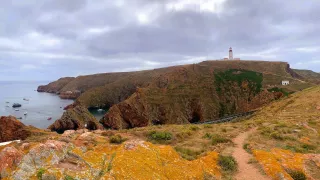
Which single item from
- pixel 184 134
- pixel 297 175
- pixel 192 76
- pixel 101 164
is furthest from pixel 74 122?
pixel 297 175

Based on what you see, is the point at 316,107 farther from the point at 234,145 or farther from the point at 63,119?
the point at 63,119

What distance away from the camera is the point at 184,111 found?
8000 centimetres

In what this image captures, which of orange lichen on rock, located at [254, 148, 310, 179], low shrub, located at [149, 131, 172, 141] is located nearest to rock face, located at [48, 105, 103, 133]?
low shrub, located at [149, 131, 172, 141]

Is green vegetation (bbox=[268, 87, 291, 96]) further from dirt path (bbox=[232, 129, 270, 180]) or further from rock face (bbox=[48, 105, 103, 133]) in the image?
dirt path (bbox=[232, 129, 270, 180])

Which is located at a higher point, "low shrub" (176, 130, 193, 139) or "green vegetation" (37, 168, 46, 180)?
"green vegetation" (37, 168, 46, 180)

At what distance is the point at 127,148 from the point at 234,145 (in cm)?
680

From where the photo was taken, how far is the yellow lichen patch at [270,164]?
27.0ft

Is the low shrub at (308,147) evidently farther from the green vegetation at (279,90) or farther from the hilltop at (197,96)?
the green vegetation at (279,90)

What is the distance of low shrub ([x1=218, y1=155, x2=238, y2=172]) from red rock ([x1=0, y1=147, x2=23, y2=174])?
7.55 m

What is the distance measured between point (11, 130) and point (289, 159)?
156ft

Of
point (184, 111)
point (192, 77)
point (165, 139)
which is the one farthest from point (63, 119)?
point (165, 139)

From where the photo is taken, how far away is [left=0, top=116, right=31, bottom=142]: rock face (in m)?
41.0

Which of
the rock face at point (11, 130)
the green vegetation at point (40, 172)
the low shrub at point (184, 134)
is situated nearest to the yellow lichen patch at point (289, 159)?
the low shrub at point (184, 134)

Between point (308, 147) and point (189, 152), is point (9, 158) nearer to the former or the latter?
point (189, 152)
